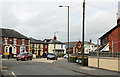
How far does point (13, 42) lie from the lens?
202 ft

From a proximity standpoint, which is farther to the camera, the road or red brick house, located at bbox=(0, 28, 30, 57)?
red brick house, located at bbox=(0, 28, 30, 57)

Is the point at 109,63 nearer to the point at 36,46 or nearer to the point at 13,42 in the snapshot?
the point at 13,42

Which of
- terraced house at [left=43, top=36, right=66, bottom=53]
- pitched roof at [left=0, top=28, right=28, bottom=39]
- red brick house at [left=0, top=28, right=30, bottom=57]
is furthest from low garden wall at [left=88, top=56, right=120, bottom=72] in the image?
terraced house at [left=43, top=36, right=66, bottom=53]

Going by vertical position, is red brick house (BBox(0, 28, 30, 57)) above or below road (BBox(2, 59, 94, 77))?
above

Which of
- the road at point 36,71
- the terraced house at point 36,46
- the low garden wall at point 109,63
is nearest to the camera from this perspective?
the road at point 36,71

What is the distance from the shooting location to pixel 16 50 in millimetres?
62469

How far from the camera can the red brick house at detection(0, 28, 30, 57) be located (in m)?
58.9

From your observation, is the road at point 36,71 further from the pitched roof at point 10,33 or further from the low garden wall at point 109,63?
the pitched roof at point 10,33

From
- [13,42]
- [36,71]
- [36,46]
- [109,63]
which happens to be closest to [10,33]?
[13,42]

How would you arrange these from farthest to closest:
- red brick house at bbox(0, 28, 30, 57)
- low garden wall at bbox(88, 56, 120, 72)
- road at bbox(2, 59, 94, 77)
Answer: red brick house at bbox(0, 28, 30, 57)
low garden wall at bbox(88, 56, 120, 72)
road at bbox(2, 59, 94, 77)

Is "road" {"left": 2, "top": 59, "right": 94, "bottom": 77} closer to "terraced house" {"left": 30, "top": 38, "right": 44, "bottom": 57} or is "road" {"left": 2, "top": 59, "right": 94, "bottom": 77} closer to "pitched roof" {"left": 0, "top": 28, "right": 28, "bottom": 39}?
"pitched roof" {"left": 0, "top": 28, "right": 28, "bottom": 39}

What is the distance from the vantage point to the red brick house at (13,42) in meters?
58.9

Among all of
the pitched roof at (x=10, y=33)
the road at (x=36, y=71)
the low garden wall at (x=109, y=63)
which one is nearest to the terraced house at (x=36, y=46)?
the pitched roof at (x=10, y=33)

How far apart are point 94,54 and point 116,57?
4981 mm
